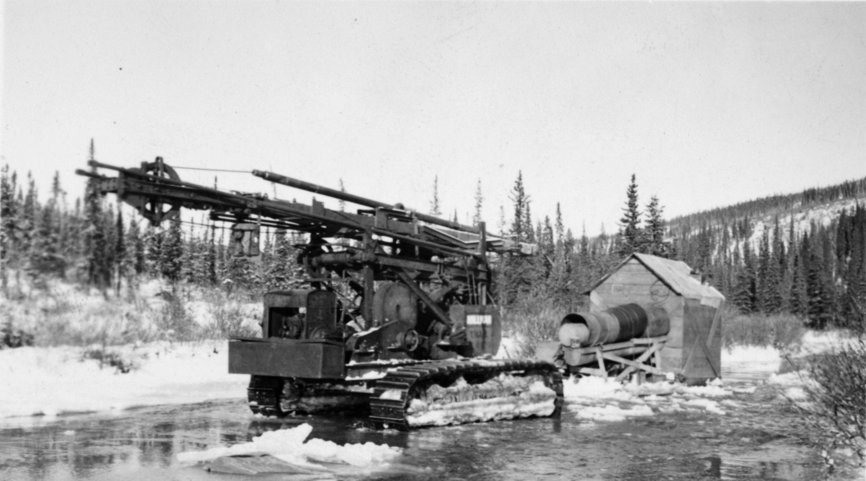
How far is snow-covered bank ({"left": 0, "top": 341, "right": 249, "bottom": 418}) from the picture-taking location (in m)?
14.5

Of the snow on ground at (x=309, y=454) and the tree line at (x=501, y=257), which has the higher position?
the tree line at (x=501, y=257)

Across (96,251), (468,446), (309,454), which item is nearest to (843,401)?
(468,446)

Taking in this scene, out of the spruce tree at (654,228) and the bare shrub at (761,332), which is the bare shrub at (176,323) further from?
the spruce tree at (654,228)

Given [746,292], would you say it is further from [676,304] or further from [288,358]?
[288,358]

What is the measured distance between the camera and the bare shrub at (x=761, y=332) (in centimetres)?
4228

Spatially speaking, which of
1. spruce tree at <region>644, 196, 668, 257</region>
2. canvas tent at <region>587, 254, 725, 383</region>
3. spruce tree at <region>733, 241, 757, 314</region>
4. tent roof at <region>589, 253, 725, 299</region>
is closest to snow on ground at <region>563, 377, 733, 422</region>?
canvas tent at <region>587, 254, 725, 383</region>

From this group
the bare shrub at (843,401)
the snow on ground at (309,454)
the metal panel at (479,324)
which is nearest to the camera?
the snow on ground at (309,454)

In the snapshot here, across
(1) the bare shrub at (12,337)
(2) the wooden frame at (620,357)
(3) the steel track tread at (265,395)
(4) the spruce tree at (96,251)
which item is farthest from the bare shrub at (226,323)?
(4) the spruce tree at (96,251)

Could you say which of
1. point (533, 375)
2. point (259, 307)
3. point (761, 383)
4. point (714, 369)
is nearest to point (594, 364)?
point (714, 369)

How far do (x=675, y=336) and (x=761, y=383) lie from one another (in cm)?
417

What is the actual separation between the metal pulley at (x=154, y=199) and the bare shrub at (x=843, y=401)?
7.90 m

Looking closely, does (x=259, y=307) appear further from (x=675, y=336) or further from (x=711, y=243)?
(x=711, y=243)

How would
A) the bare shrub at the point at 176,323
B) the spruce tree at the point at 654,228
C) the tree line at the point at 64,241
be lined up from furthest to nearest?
the spruce tree at the point at 654,228 < the bare shrub at the point at 176,323 < the tree line at the point at 64,241

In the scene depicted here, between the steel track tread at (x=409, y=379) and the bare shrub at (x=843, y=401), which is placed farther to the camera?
the steel track tread at (x=409, y=379)
